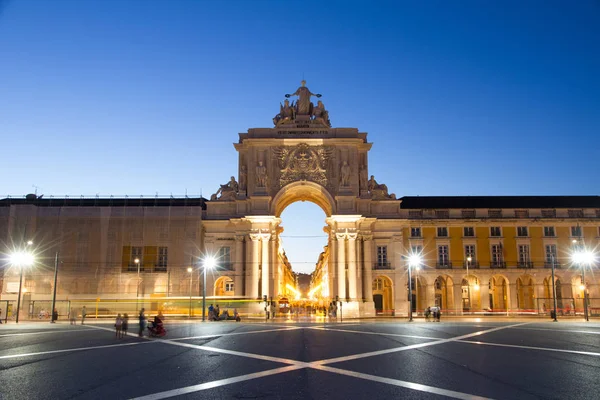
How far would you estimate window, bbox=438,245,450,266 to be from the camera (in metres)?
67.1

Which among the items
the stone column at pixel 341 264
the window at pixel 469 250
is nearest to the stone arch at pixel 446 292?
the window at pixel 469 250

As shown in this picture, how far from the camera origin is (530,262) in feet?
220

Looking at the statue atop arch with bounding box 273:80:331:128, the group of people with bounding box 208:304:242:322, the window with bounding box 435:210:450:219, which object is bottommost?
the group of people with bounding box 208:304:242:322

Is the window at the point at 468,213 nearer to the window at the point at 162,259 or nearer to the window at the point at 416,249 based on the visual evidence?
the window at the point at 416,249

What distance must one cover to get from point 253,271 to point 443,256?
2398cm

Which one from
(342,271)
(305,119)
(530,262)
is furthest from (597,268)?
(305,119)

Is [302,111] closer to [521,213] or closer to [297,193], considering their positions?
[297,193]

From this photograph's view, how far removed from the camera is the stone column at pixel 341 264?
62969mm

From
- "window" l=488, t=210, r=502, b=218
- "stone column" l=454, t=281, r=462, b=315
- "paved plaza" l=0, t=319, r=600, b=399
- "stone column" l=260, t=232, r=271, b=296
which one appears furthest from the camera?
"window" l=488, t=210, r=502, b=218

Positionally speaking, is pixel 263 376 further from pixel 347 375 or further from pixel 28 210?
pixel 28 210

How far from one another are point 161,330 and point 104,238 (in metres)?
36.9

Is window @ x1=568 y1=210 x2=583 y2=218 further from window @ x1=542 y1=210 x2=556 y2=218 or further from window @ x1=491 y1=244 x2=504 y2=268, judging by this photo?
window @ x1=491 y1=244 x2=504 y2=268

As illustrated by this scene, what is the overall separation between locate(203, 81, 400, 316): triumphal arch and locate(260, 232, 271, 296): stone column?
0.12 m

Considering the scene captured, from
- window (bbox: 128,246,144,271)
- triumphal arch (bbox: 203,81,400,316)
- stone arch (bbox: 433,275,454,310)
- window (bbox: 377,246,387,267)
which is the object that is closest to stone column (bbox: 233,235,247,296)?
triumphal arch (bbox: 203,81,400,316)
